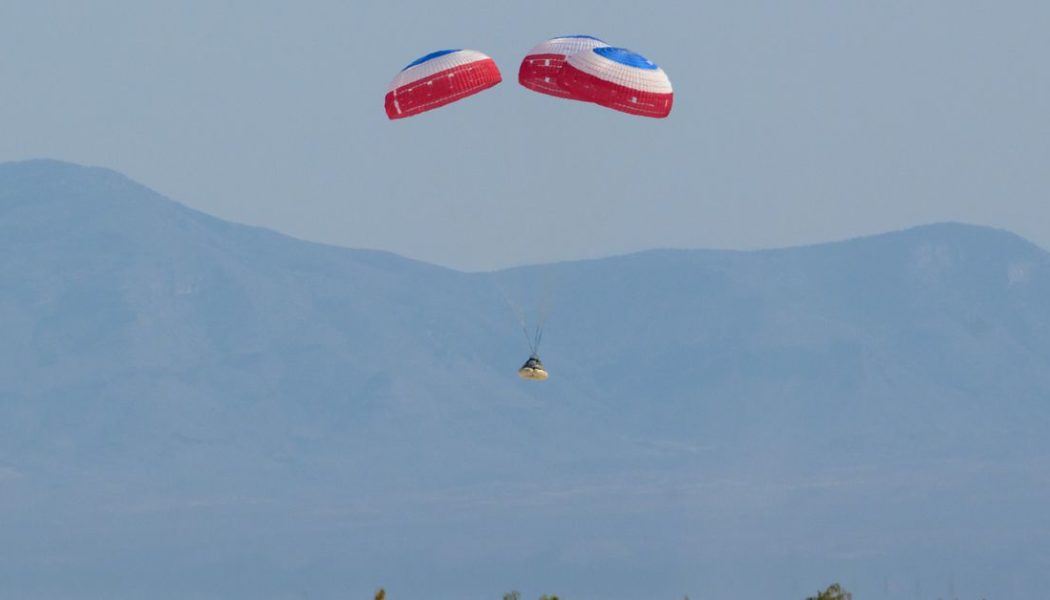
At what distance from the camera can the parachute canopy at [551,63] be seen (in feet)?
264

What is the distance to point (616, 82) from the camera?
79375mm

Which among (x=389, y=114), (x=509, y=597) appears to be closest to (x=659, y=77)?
(x=389, y=114)

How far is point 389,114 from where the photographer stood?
81.0 metres

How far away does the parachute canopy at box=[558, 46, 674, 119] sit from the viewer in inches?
3125

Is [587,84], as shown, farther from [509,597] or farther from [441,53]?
[509,597]

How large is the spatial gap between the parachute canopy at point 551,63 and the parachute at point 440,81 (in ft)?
3.90

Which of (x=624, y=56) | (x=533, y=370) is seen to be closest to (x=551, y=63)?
(x=624, y=56)

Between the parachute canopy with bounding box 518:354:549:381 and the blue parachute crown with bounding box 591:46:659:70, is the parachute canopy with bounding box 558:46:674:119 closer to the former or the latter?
the blue parachute crown with bounding box 591:46:659:70

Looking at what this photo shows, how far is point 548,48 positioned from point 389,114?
18.3 ft

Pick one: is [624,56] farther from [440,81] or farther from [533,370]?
[533,370]

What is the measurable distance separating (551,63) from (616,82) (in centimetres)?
249

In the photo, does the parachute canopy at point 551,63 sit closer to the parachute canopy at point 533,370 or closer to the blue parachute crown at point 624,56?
the blue parachute crown at point 624,56

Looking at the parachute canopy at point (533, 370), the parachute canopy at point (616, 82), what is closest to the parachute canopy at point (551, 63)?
the parachute canopy at point (616, 82)

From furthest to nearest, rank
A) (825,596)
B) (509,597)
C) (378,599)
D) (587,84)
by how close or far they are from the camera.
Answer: (587,84)
(509,597)
(825,596)
(378,599)
